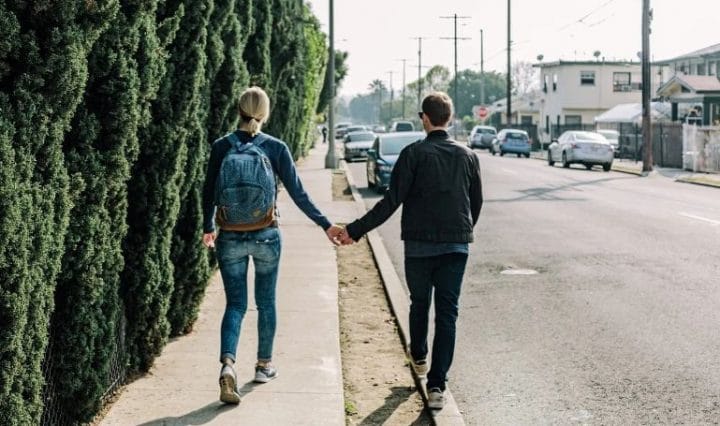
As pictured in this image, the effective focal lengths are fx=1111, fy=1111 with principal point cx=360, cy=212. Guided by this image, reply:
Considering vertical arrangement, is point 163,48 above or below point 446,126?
above

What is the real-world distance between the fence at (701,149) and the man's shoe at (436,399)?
102ft

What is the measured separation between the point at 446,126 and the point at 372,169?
21.9 m

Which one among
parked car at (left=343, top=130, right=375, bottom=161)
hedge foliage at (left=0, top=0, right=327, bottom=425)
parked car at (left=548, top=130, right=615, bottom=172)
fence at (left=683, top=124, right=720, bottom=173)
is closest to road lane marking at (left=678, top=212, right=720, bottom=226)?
hedge foliage at (left=0, top=0, right=327, bottom=425)

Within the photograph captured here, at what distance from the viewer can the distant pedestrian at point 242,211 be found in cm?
670

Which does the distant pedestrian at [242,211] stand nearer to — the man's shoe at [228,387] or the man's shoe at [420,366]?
the man's shoe at [228,387]

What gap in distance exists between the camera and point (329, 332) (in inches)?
356

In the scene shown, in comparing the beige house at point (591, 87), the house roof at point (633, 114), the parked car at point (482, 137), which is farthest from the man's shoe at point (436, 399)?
the beige house at point (591, 87)

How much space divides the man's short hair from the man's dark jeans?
0.82 meters

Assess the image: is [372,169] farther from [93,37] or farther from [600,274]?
[93,37]

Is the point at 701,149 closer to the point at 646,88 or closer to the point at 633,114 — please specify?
the point at 646,88

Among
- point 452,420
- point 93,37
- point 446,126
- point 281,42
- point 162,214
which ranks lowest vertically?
point 452,420

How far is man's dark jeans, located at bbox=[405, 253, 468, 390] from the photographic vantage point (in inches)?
264

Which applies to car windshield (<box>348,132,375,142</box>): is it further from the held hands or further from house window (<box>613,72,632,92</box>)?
the held hands

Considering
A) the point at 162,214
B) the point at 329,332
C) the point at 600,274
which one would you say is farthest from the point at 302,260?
the point at 162,214
